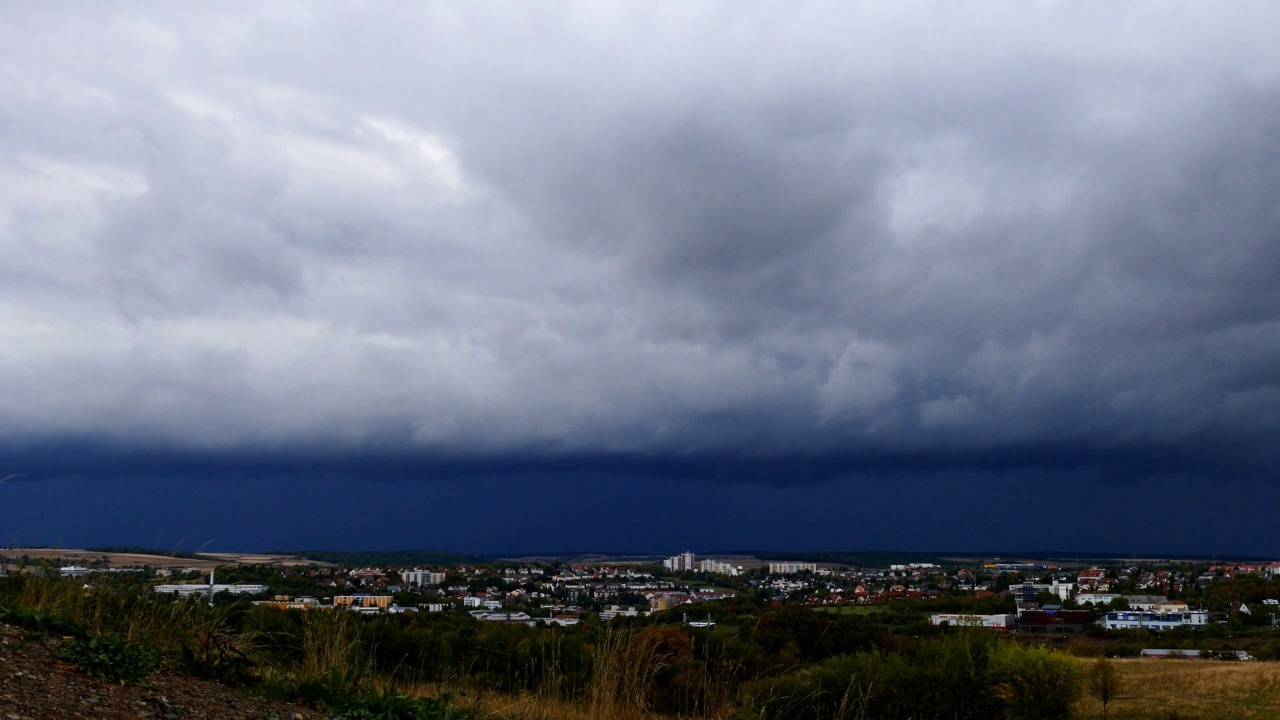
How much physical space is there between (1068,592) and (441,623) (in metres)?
105

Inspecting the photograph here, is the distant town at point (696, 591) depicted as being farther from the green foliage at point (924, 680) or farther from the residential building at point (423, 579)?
the green foliage at point (924, 680)

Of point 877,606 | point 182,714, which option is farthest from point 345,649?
point 877,606

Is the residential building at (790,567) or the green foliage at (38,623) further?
the residential building at (790,567)

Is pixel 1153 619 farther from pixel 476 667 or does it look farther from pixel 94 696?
pixel 94 696

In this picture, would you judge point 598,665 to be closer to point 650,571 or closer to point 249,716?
point 249,716

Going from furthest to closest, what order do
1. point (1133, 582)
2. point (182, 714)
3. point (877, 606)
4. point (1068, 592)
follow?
1. point (1133, 582)
2. point (1068, 592)
3. point (877, 606)
4. point (182, 714)

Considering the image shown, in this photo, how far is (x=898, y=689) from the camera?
53.4 ft

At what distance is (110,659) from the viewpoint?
4973 mm

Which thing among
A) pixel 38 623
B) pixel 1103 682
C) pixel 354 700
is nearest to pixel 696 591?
pixel 1103 682

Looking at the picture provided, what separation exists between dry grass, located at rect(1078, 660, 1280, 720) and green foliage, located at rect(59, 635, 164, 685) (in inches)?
1354

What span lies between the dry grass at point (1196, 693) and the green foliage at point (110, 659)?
34389mm

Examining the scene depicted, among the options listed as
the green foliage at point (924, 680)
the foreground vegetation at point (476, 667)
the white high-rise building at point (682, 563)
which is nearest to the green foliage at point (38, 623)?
the foreground vegetation at point (476, 667)

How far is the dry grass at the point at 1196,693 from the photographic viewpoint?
106 ft

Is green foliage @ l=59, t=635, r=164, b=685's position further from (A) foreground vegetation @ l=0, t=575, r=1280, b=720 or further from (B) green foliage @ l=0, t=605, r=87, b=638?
(B) green foliage @ l=0, t=605, r=87, b=638
